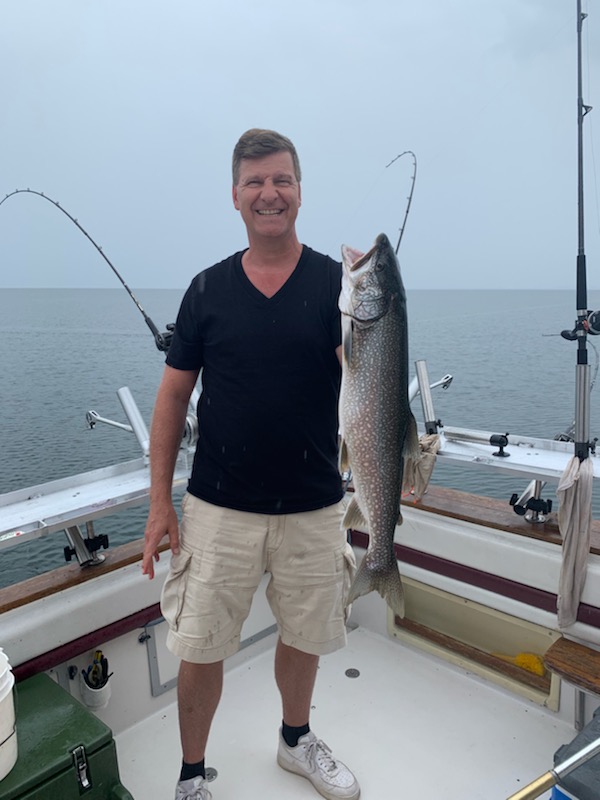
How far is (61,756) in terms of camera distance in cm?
199

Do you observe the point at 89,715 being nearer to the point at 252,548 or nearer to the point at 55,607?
the point at 55,607

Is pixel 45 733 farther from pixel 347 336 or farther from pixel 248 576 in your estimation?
pixel 347 336

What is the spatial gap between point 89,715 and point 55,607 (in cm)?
55

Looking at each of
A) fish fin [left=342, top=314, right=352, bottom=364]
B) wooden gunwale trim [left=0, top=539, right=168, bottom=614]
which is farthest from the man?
wooden gunwale trim [left=0, top=539, right=168, bottom=614]

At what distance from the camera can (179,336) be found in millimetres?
2266

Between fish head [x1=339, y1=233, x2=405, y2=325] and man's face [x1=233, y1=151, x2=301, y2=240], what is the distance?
424 mm

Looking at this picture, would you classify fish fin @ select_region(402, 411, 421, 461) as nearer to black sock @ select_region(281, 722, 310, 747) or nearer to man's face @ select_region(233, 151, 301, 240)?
man's face @ select_region(233, 151, 301, 240)

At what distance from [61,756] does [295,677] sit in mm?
921

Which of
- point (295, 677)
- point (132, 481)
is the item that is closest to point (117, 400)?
point (132, 481)

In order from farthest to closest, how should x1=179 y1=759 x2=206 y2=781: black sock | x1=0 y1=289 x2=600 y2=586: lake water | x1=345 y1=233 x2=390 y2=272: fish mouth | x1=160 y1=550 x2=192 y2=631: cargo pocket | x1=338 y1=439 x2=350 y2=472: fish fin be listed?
x1=0 y1=289 x2=600 y2=586: lake water < x1=179 y1=759 x2=206 y2=781: black sock < x1=160 y1=550 x2=192 y2=631: cargo pocket < x1=338 y1=439 x2=350 y2=472: fish fin < x1=345 y1=233 x2=390 y2=272: fish mouth

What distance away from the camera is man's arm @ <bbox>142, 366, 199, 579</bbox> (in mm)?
2279

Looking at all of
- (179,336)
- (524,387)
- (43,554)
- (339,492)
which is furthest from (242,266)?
(524,387)

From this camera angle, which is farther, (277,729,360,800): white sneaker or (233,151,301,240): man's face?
(277,729,360,800): white sneaker

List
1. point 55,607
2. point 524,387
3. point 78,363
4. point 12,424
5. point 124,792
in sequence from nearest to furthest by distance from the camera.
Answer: point 124,792, point 55,607, point 12,424, point 524,387, point 78,363
